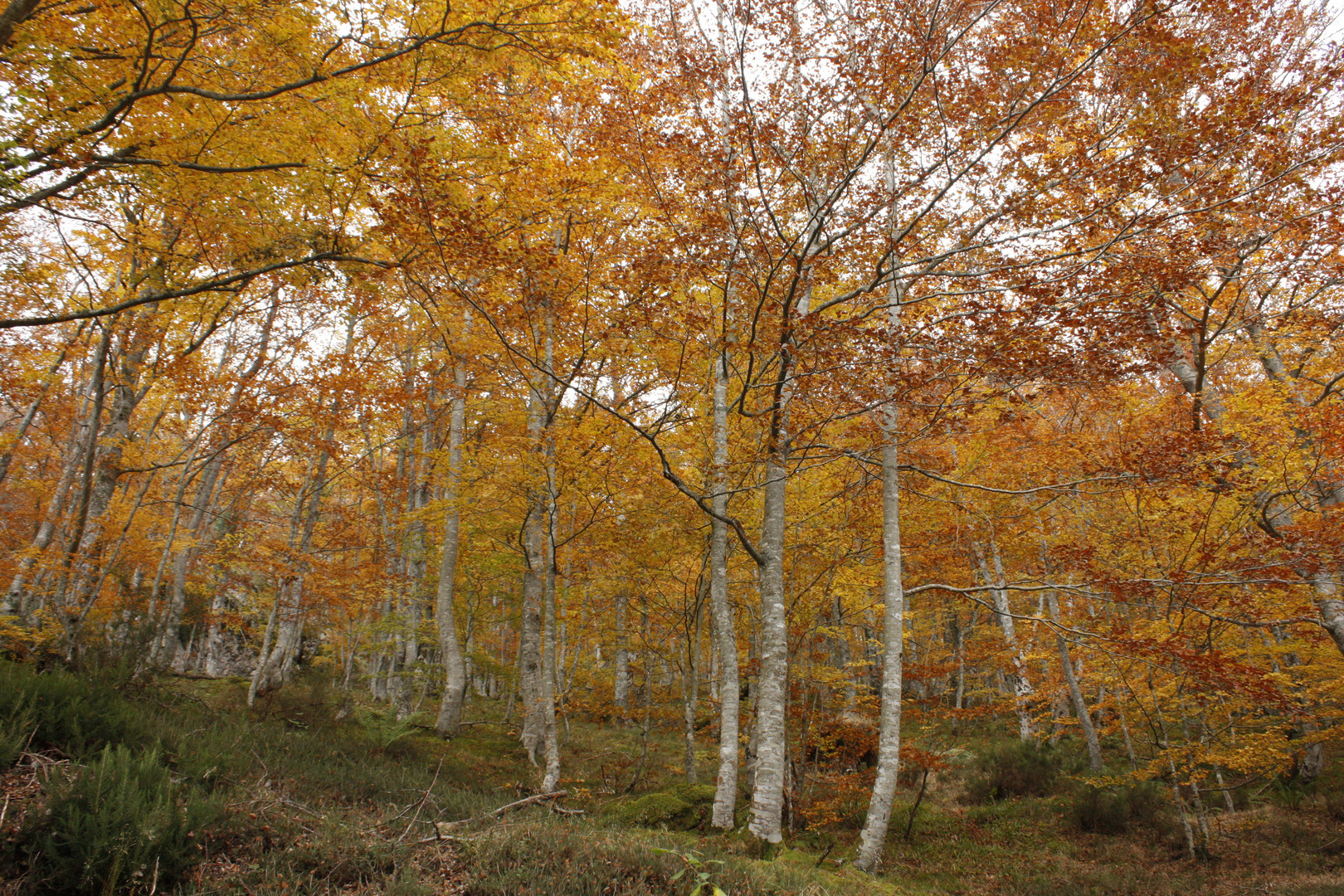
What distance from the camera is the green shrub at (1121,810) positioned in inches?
380

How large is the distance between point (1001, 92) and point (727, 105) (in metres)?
3.66

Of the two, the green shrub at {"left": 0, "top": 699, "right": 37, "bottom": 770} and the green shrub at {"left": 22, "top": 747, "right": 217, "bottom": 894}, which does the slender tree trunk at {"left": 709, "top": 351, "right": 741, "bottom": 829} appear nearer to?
the green shrub at {"left": 22, "top": 747, "right": 217, "bottom": 894}

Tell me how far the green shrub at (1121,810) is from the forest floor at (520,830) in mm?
178

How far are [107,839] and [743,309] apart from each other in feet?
22.6

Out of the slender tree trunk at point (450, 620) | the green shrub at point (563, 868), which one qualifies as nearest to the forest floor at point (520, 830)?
the green shrub at point (563, 868)

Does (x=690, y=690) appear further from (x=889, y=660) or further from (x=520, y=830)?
(x=520, y=830)

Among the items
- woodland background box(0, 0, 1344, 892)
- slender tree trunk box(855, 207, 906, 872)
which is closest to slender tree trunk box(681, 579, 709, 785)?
woodland background box(0, 0, 1344, 892)

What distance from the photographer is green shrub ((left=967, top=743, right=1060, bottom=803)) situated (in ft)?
38.9

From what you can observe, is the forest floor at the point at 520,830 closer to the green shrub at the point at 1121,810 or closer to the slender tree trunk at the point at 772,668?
the green shrub at the point at 1121,810

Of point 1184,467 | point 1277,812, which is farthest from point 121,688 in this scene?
point 1277,812

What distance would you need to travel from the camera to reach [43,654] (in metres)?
6.63

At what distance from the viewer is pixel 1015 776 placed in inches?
476

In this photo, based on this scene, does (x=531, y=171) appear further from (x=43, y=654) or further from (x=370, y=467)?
(x=370, y=467)

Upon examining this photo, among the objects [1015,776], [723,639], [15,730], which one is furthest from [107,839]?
[1015,776]
